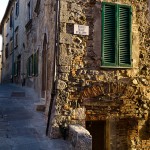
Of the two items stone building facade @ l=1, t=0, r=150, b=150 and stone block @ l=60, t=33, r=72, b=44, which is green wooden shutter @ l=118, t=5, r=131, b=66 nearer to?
stone building facade @ l=1, t=0, r=150, b=150

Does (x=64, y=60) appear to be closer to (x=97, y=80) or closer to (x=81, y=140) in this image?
(x=97, y=80)

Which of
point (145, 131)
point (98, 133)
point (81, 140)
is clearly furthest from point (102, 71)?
point (81, 140)

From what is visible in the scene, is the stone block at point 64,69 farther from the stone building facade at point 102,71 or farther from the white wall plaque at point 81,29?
the white wall plaque at point 81,29

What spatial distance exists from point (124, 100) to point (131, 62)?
1.07 m

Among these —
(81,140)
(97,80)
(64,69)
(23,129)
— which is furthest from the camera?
(97,80)

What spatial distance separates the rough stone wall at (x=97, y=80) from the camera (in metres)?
6.94

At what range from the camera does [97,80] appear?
7.26 metres

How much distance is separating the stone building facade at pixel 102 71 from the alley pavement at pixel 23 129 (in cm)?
38

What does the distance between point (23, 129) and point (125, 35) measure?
3.73 meters

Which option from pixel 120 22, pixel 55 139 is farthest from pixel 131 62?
pixel 55 139

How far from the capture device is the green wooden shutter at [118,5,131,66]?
7504 mm

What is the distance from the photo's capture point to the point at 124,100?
7500 mm

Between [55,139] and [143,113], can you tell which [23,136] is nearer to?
[55,139]

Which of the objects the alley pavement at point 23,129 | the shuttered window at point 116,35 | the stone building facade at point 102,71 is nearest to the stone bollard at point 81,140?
the alley pavement at point 23,129
